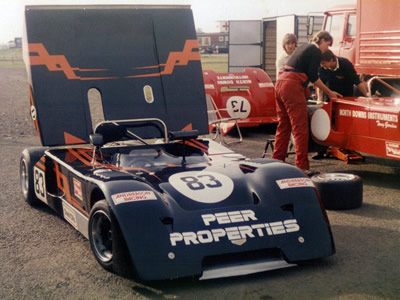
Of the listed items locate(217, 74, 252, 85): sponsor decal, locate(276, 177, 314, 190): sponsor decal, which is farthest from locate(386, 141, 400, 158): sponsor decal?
locate(217, 74, 252, 85): sponsor decal

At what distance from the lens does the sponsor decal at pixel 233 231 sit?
13.1 ft

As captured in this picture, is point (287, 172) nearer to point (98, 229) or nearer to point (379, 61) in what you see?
point (98, 229)

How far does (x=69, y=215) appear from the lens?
519 centimetres

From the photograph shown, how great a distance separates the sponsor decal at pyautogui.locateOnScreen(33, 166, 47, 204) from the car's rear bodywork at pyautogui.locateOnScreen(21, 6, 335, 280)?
20 mm

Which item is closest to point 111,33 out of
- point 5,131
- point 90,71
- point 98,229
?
point 90,71

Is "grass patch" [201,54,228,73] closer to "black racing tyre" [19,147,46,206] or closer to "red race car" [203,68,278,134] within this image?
"red race car" [203,68,278,134]

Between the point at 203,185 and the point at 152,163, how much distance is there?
32.6 inches

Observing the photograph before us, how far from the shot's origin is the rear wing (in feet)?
19.8

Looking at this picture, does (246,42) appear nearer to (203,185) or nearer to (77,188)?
(77,188)

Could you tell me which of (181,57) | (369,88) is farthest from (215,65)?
(181,57)

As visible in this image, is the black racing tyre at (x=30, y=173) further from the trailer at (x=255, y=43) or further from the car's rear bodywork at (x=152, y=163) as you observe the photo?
the trailer at (x=255, y=43)

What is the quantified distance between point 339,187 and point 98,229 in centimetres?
251

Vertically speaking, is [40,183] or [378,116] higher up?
[378,116]

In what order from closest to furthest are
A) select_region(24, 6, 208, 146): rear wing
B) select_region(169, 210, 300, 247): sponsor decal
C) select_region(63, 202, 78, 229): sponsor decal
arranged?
1. select_region(169, 210, 300, 247): sponsor decal
2. select_region(63, 202, 78, 229): sponsor decal
3. select_region(24, 6, 208, 146): rear wing
